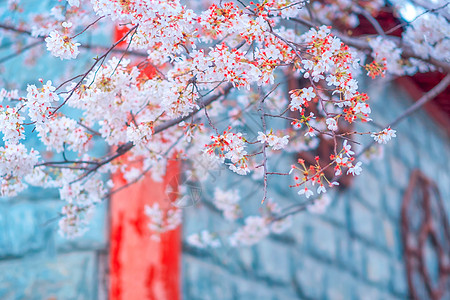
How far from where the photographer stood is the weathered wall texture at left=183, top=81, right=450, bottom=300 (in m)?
2.62

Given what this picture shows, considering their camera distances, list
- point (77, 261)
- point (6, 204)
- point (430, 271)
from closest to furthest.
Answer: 1. point (77, 261)
2. point (6, 204)
3. point (430, 271)

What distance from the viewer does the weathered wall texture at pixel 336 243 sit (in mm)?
2617

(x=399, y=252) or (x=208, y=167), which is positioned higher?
(x=399, y=252)

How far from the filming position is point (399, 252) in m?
4.64

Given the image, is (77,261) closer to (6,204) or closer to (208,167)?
(6,204)

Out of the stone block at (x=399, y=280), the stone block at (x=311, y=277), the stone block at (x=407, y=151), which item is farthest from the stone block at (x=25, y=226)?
the stone block at (x=407, y=151)

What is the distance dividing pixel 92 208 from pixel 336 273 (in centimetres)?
225

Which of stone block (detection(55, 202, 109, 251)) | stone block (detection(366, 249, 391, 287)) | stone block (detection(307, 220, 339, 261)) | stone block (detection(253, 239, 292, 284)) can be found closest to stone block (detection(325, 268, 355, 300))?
stone block (detection(307, 220, 339, 261))

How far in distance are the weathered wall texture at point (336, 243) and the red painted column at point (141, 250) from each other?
0.11m

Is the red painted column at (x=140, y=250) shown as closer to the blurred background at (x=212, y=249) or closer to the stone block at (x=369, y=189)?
the blurred background at (x=212, y=249)

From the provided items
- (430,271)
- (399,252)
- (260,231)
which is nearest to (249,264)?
(260,231)

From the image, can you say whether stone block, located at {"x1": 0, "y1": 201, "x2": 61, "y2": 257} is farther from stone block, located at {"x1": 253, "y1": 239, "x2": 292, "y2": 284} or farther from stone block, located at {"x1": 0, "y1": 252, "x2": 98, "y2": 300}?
stone block, located at {"x1": 253, "y1": 239, "x2": 292, "y2": 284}

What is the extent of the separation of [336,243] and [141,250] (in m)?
1.85

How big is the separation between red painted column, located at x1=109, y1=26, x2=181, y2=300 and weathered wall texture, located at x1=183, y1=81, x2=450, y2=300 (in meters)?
0.11
